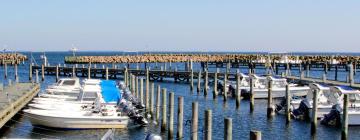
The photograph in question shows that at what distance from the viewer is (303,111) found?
38.2 m

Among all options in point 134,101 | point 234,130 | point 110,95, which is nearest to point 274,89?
point 234,130

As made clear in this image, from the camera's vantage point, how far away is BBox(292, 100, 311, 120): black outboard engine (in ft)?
124

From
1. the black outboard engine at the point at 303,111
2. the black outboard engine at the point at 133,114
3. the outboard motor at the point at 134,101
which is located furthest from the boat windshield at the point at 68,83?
the black outboard engine at the point at 303,111

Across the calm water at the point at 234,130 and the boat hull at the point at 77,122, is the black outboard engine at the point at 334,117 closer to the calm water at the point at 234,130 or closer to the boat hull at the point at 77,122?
the calm water at the point at 234,130

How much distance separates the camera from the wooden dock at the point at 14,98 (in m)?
30.7

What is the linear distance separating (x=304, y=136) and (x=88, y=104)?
40.6 feet

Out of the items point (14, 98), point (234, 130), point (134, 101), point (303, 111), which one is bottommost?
point (234, 130)

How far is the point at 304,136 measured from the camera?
3300 centimetres

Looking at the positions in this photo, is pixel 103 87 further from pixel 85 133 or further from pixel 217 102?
pixel 217 102

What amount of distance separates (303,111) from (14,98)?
18.1 metres

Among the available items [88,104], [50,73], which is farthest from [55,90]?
[50,73]

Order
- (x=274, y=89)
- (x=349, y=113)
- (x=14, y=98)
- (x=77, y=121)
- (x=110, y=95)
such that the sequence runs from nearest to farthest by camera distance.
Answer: (x=77, y=121) → (x=349, y=113) → (x=110, y=95) → (x=14, y=98) → (x=274, y=89)

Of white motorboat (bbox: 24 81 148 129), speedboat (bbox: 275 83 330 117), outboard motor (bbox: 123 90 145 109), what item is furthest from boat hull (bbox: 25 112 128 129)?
speedboat (bbox: 275 83 330 117)

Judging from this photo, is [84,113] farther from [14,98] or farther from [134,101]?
[14,98]
